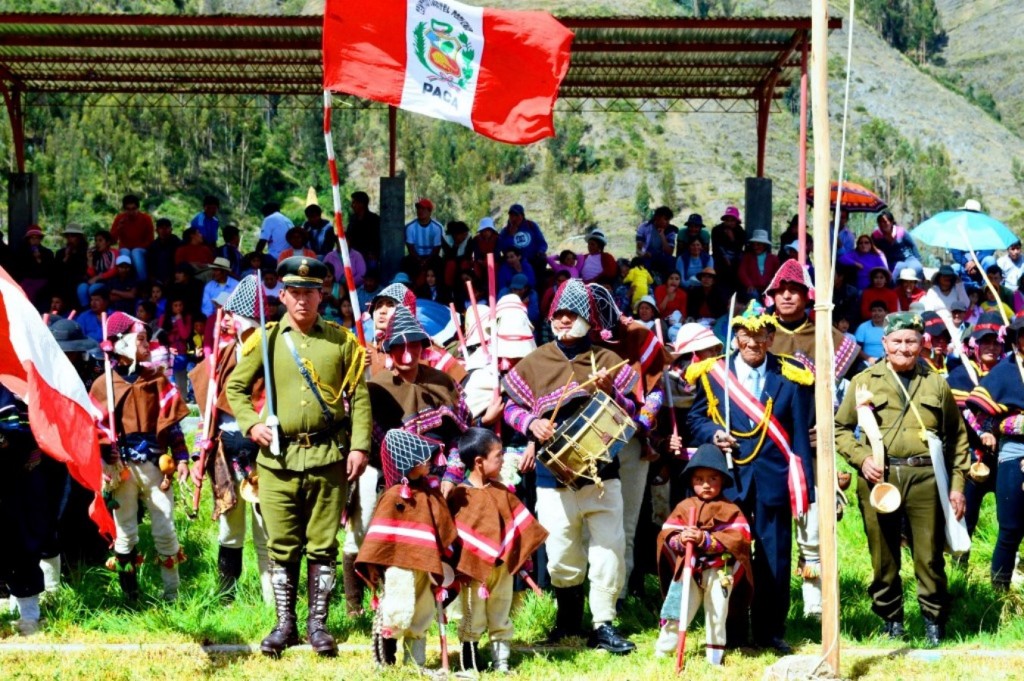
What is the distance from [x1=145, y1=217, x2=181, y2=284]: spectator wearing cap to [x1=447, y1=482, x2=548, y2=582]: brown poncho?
10448 mm

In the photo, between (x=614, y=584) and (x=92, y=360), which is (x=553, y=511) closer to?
(x=614, y=584)

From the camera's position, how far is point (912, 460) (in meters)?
8.27

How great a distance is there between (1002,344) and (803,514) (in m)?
2.75

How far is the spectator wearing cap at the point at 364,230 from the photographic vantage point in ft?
57.7

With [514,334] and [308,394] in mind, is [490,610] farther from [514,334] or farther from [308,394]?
[514,334]

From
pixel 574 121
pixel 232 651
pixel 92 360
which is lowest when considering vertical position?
pixel 232 651

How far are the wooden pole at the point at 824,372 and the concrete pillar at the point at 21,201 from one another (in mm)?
15258

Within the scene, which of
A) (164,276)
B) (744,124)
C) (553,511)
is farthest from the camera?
(744,124)

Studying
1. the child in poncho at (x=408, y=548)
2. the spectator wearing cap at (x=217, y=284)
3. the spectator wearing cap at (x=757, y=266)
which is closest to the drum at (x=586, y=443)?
the child in poncho at (x=408, y=548)

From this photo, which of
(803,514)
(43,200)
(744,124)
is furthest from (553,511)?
(744,124)

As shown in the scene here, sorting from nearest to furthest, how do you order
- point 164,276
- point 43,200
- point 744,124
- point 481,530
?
point 481,530, point 164,276, point 43,200, point 744,124

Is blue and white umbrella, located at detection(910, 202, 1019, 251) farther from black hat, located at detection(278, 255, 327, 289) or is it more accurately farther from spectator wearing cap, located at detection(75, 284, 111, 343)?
spectator wearing cap, located at detection(75, 284, 111, 343)

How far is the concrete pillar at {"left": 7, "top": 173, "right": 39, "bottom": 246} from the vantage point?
19938 millimetres

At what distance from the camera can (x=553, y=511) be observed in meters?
8.16
